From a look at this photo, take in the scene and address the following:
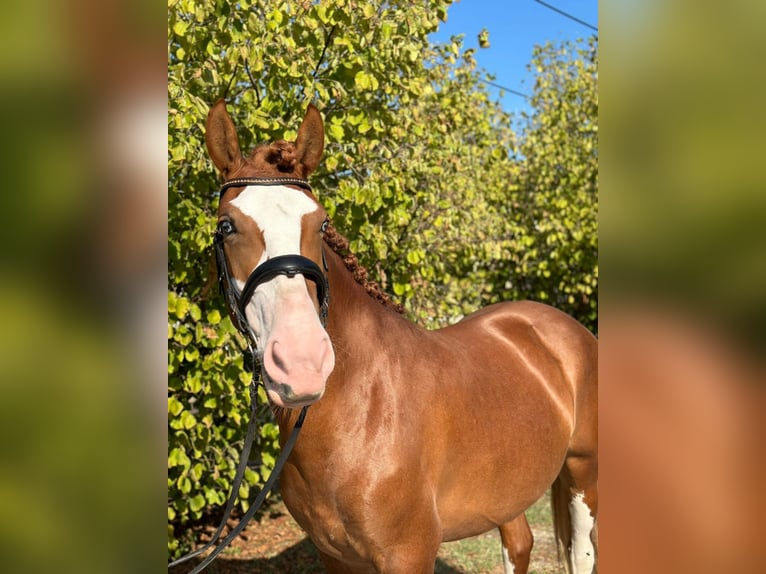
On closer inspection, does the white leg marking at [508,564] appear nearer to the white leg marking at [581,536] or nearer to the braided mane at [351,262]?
the white leg marking at [581,536]

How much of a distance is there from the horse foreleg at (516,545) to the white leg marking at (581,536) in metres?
0.25

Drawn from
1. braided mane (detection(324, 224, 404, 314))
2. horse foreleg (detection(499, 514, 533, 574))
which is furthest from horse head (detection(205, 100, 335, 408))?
horse foreleg (detection(499, 514, 533, 574))

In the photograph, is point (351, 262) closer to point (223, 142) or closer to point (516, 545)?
point (223, 142)

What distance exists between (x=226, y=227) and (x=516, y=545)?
2.40 m

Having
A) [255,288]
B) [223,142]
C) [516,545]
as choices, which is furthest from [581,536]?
[223,142]

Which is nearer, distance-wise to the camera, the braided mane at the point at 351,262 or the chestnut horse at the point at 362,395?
the chestnut horse at the point at 362,395

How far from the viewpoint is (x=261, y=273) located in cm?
171

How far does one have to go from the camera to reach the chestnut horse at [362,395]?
1.72 m

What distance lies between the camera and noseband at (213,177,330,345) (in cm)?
171

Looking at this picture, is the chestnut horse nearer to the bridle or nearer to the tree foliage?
the bridle

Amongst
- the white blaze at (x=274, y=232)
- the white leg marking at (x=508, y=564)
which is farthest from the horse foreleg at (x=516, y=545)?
the white blaze at (x=274, y=232)
